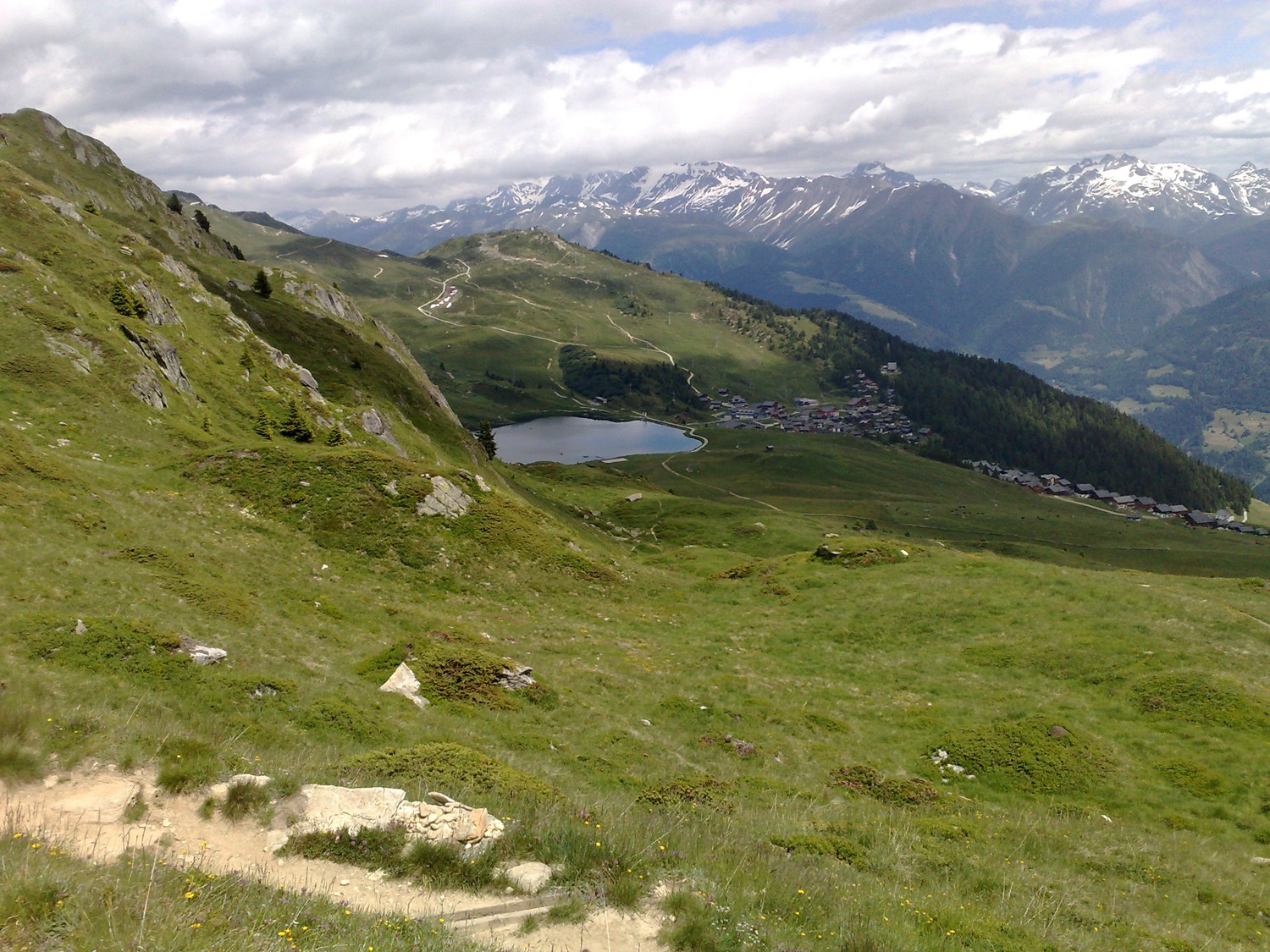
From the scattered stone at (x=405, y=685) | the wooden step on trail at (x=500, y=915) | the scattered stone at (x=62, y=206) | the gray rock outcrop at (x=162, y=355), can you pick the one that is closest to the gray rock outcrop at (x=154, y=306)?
the gray rock outcrop at (x=162, y=355)

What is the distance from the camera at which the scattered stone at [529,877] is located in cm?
1088

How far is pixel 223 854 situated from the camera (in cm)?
1069

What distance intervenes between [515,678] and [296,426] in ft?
135

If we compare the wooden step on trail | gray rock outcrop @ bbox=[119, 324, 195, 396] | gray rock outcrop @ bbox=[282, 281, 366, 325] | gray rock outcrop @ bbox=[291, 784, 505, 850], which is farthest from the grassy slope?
gray rock outcrop @ bbox=[282, 281, 366, 325]

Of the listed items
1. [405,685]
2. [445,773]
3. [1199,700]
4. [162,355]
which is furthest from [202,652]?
[162,355]

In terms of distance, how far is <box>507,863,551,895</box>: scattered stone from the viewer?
1088 centimetres

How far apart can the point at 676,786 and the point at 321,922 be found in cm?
1260

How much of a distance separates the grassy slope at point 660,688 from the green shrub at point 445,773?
0.16 meters

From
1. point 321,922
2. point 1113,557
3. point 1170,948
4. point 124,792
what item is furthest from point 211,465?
point 1113,557

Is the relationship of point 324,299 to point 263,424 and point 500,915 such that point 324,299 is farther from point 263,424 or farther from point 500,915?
point 500,915

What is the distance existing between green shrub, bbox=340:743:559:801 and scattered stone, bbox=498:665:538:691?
935 centimetres

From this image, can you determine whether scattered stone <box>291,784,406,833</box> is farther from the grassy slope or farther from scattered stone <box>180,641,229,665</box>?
scattered stone <box>180,641,229,665</box>

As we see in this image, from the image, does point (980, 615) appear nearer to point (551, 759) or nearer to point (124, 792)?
point (551, 759)

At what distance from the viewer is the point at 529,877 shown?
11078mm
